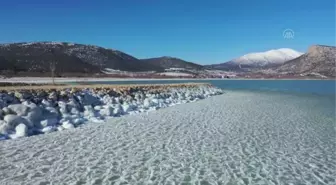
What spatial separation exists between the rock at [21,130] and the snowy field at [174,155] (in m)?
0.65

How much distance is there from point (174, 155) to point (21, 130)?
663 centimetres

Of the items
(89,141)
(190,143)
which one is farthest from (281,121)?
(89,141)

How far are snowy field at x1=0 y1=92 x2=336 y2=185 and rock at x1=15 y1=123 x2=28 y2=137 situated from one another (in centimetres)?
65

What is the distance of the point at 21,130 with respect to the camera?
44.6ft

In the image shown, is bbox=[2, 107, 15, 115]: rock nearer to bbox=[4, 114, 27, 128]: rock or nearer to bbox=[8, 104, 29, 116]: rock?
bbox=[8, 104, 29, 116]: rock

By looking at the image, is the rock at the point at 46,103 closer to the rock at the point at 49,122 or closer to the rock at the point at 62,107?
the rock at the point at 62,107

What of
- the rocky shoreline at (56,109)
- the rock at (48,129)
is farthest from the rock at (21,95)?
the rock at (48,129)

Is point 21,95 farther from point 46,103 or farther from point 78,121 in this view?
point 78,121

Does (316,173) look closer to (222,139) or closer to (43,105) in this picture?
(222,139)

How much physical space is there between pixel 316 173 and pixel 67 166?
21.9ft

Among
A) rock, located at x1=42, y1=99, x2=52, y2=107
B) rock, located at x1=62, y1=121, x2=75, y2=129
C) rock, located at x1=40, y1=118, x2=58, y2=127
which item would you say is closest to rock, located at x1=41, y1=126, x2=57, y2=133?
rock, located at x1=40, y1=118, x2=58, y2=127

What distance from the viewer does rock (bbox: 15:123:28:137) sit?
13.4 metres

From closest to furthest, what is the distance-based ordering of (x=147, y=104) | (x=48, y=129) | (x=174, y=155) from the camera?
1. (x=174, y=155)
2. (x=48, y=129)
3. (x=147, y=104)

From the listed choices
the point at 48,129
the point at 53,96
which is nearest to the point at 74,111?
the point at 53,96
